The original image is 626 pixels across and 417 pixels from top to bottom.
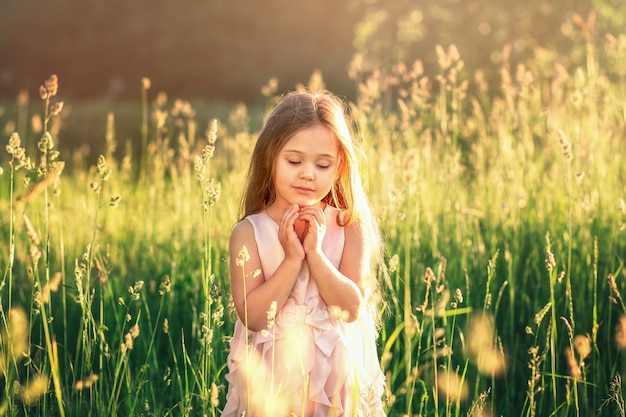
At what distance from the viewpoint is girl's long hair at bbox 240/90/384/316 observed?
7.73 ft

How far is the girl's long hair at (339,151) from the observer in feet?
7.73

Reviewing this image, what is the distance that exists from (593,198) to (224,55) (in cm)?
3063

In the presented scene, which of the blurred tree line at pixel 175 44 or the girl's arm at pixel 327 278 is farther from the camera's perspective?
the blurred tree line at pixel 175 44

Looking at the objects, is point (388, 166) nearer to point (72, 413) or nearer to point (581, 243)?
point (581, 243)

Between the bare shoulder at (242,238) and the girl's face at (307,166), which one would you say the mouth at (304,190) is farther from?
the bare shoulder at (242,238)

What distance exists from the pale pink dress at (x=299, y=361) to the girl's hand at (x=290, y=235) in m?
0.11

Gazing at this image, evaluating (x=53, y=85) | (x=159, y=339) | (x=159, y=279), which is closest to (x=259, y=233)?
(x=53, y=85)

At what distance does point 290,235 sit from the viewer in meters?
2.19

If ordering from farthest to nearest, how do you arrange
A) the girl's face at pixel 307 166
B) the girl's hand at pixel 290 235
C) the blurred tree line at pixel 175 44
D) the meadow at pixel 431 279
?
the blurred tree line at pixel 175 44, the meadow at pixel 431 279, the girl's face at pixel 307 166, the girl's hand at pixel 290 235

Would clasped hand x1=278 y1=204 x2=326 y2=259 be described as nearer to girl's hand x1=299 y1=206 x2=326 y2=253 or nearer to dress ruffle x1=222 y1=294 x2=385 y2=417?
girl's hand x1=299 y1=206 x2=326 y2=253

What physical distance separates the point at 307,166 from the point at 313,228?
0.64ft

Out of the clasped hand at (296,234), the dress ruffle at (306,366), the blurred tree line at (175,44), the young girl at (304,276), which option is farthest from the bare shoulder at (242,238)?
the blurred tree line at (175,44)

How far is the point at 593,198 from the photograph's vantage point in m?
3.77

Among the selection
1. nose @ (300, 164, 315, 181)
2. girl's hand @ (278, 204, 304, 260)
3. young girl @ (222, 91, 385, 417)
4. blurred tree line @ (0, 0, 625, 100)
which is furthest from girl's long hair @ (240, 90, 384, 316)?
blurred tree line @ (0, 0, 625, 100)
